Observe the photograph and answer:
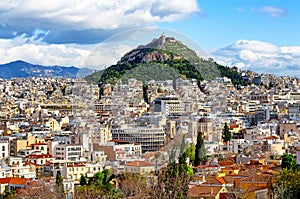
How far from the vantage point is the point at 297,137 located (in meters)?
31.6

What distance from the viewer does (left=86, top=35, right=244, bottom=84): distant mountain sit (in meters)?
36.0

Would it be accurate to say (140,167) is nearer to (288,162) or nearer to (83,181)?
(83,181)

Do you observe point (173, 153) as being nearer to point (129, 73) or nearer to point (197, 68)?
point (129, 73)

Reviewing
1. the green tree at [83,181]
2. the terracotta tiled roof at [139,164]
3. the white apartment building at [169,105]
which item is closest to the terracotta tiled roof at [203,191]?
the green tree at [83,181]

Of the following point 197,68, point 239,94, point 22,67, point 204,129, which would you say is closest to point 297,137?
point 204,129

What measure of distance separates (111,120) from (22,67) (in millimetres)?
104655

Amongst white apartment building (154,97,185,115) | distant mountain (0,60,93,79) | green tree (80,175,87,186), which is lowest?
green tree (80,175,87,186)

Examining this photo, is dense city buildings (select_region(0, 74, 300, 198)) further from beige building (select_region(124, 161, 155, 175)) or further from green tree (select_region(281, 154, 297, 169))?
green tree (select_region(281, 154, 297, 169))

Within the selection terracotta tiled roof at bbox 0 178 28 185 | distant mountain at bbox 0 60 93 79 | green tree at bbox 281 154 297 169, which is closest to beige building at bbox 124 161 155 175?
terracotta tiled roof at bbox 0 178 28 185

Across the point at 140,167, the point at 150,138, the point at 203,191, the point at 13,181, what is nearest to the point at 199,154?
the point at 140,167

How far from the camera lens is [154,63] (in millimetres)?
38031

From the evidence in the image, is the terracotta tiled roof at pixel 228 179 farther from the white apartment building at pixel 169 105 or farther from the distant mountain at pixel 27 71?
the distant mountain at pixel 27 71

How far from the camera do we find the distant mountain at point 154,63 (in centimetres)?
3596

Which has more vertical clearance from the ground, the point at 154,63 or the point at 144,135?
the point at 154,63
